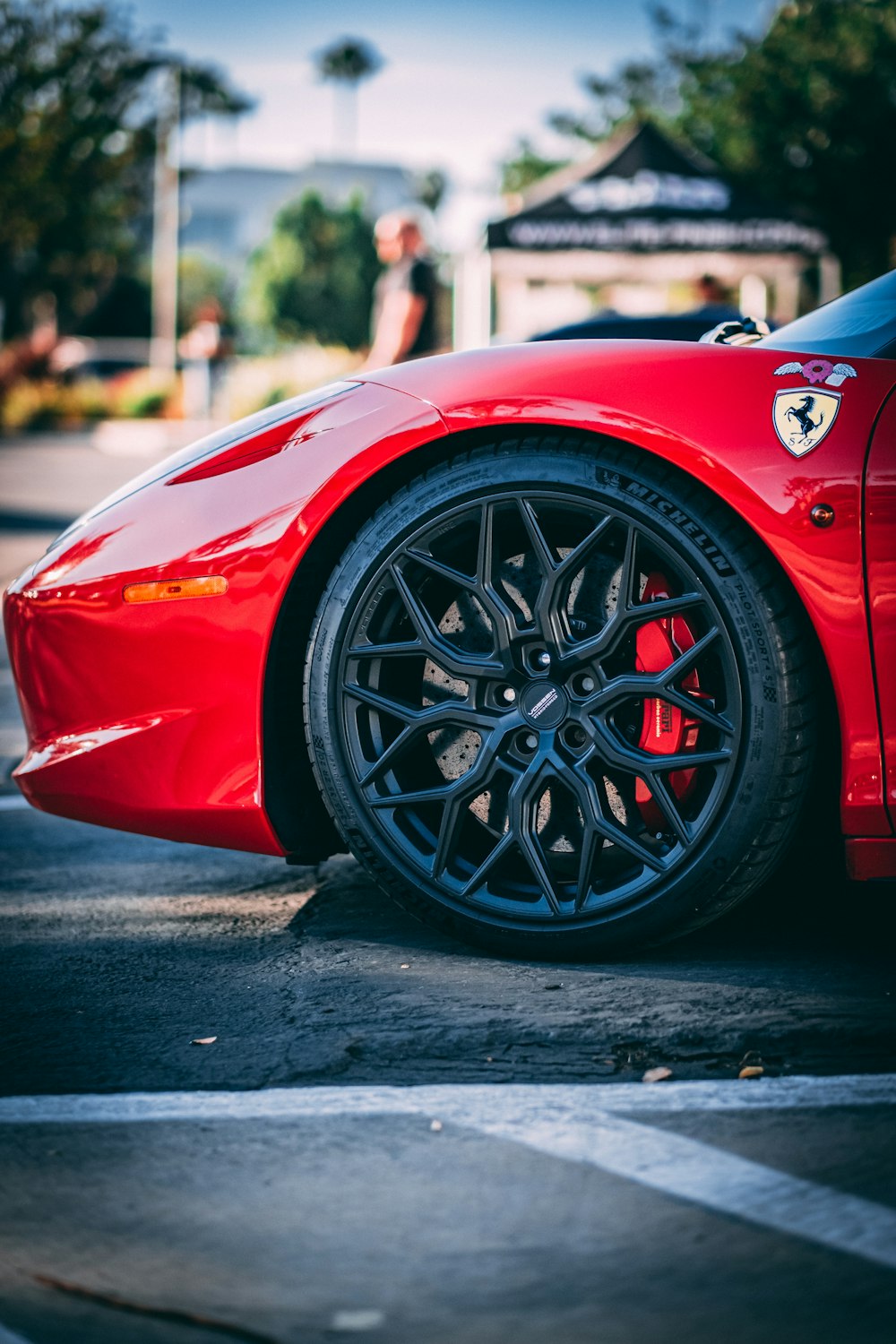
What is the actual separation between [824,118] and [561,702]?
793 inches

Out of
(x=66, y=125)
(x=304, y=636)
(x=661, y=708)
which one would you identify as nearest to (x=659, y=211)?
(x=304, y=636)

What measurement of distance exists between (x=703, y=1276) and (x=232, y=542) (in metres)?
1.48

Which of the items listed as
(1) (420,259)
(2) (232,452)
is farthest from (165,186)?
(2) (232,452)

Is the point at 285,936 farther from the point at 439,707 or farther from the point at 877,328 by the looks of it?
the point at 877,328

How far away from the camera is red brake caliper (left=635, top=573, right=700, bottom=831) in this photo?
2.46m

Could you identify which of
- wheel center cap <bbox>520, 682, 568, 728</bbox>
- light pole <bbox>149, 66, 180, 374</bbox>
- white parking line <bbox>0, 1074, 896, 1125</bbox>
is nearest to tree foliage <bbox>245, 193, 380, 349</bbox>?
light pole <bbox>149, 66, 180, 374</bbox>

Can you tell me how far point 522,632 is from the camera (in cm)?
248

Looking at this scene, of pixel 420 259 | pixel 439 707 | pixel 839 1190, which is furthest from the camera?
pixel 420 259

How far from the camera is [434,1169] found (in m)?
1.79

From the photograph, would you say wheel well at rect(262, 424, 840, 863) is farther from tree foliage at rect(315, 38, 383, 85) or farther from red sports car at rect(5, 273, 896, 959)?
tree foliage at rect(315, 38, 383, 85)

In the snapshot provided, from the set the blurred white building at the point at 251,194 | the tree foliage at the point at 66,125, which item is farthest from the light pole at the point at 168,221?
the blurred white building at the point at 251,194

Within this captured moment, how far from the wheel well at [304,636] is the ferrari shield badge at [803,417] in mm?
269

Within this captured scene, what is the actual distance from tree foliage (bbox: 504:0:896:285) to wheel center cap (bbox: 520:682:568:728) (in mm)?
17298

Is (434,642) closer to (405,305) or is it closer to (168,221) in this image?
(405,305)
